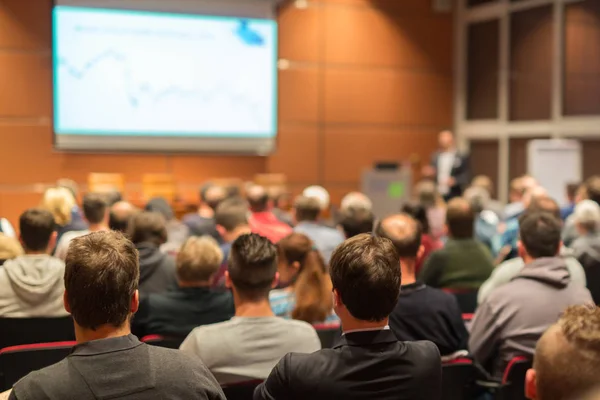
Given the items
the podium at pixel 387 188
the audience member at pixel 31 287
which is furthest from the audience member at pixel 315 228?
the podium at pixel 387 188

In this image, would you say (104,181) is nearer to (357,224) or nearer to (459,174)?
(459,174)

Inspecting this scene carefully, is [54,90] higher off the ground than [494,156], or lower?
higher

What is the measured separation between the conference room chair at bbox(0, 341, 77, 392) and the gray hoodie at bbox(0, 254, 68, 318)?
0.69 m

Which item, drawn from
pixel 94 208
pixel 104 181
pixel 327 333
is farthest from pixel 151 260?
pixel 104 181

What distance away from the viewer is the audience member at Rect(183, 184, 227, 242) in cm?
577

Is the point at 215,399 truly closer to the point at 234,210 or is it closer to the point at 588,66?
the point at 234,210

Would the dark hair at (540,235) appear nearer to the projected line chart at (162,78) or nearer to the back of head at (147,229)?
the back of head at (147,229)

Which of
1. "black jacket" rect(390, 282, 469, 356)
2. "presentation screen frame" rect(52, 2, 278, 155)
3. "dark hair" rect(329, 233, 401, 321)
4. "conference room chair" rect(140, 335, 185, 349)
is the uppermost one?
"presentation screen frame" rect(52, 2, 278, 155)

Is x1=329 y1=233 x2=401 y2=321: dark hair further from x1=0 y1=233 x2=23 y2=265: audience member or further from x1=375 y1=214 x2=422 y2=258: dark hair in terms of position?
x1=0 y1=233 x2=23 y2=265: audience member

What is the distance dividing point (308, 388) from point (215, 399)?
0.29 meters

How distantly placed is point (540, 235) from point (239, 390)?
5.40 feet

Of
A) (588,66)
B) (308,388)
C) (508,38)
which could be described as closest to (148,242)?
(308,388)

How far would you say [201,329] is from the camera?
2693 mm

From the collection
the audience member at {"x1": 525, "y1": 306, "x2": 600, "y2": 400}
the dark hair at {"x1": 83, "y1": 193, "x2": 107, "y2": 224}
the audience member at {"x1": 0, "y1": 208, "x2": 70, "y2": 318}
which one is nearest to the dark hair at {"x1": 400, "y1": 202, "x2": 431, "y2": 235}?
the dark hair at {"x1": 83, "y1": 193, "x2": 107, "y2": 224}
